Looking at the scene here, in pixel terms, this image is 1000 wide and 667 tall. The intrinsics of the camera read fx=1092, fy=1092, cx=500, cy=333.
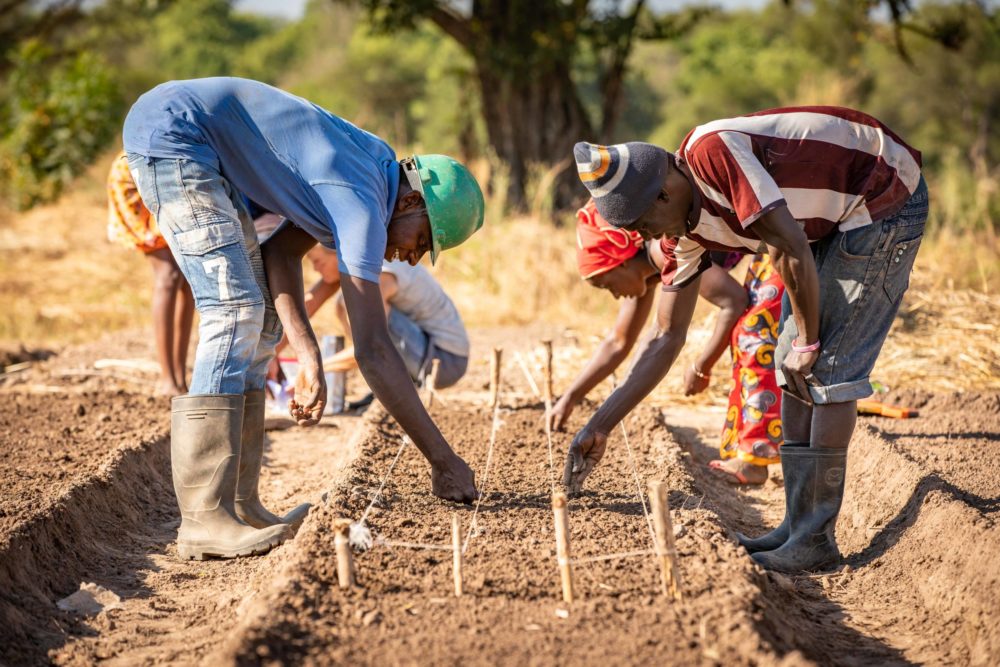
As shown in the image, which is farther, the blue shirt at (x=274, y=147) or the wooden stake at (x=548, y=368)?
the wooden stake at (x=548, y=368)

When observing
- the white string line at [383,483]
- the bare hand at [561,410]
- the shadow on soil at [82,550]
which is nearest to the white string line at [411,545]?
the white string line at [383,483]

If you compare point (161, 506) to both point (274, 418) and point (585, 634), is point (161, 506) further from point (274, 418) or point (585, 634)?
point (585, 634)

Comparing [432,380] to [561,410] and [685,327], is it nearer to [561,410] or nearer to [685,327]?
[561,410]

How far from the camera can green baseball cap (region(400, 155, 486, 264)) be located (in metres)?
3.29

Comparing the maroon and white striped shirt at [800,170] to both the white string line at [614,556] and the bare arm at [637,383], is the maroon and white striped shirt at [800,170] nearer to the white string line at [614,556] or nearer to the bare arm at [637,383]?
the bare arm at [637,383]

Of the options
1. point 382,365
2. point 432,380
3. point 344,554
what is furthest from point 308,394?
point 432,380

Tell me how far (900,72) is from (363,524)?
2943 cm

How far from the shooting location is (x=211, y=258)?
3348 mm

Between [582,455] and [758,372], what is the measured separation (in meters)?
1.06

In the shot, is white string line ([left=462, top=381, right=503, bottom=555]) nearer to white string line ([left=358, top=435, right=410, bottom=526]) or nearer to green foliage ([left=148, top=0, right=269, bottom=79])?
white string line ([left=358, top=435, right=410, bottom=526])

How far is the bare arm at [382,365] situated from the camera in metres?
3.05

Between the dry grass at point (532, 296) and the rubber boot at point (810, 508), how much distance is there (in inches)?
109

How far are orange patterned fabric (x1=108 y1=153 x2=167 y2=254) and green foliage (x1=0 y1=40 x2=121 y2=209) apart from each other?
9.83m

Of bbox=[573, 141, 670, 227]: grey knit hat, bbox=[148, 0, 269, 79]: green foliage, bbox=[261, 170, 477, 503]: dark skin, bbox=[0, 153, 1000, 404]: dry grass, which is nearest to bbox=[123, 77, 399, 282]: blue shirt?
bbox=[261, 170, 477, 503]: dark skin
